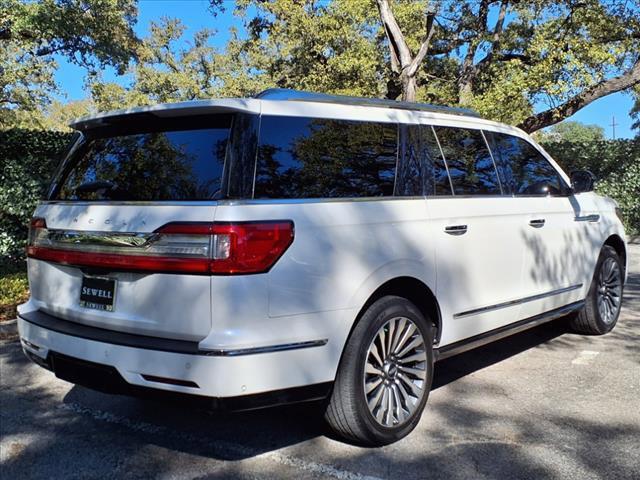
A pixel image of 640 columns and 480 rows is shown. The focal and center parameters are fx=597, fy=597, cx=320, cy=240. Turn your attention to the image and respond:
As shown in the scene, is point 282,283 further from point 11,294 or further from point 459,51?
point 459,51

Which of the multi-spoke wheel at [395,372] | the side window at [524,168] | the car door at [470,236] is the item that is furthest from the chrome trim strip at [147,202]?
the side window at [524,168]

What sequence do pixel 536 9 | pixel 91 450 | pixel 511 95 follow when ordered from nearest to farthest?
1. pixel 91 450
2. pixel 511 95
3. pixel 536 9

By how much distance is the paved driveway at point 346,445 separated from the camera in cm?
315

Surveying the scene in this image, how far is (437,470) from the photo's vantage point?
3.12m

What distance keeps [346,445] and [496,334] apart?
146cm

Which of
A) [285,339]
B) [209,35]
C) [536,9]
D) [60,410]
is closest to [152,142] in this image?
[285,339]

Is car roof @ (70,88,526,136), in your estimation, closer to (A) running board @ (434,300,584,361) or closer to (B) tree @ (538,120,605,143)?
(A) running board @ (434,300,584,361)

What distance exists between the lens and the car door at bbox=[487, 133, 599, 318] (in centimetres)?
449

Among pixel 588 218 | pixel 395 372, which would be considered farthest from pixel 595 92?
pixel 395 372

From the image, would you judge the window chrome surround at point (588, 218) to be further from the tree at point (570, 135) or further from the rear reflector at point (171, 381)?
the tree at point (570, 135)

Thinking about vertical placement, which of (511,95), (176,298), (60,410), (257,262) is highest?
(511,95)

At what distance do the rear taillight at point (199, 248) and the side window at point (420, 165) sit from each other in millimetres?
1070

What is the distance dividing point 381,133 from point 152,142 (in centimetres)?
134

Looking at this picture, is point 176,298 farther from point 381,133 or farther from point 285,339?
point 381,133
